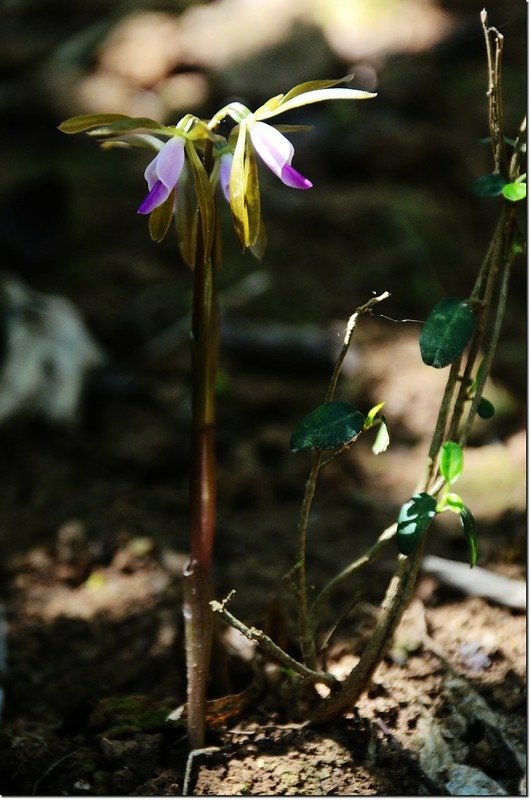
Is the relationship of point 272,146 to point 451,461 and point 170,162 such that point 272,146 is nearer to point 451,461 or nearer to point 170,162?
point 170,162

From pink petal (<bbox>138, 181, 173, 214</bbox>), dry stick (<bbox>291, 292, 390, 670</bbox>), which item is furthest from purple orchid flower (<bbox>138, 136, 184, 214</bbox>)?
dry stick (<bbox>291, 292, 390, 670</bbox>)

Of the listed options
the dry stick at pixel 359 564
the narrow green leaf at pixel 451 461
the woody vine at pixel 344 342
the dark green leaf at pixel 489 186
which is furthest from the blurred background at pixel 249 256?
the dry stick at pixel 359 564

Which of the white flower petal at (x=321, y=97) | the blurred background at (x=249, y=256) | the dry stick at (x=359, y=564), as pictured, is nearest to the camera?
the white flower petal at (x=321, y=97)

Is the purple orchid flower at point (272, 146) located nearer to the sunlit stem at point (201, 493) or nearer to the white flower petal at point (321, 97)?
the white flower petal at point (321, 97)

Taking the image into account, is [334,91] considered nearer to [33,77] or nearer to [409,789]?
[409,789]

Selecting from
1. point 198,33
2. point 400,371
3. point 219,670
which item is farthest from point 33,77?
point 219,670

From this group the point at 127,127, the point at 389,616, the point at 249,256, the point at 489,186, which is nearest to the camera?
the point at 127,127

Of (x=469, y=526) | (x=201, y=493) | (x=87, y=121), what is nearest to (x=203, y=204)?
(x=87, y=121)
